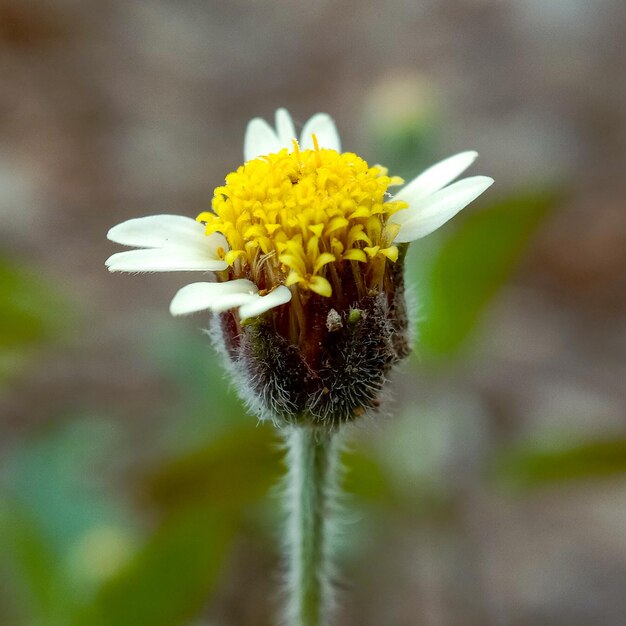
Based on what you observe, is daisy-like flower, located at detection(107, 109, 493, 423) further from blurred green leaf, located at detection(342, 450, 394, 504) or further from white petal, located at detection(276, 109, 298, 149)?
blurred green leaf, located at detection(342, 450, 394, 504)

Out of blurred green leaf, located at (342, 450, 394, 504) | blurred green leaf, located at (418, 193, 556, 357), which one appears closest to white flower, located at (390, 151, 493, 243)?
blurred green leaf, located at (418, 193, 556, 357)

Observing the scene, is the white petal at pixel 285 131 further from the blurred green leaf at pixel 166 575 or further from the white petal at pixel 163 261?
the blurred green leaf at pixel 166 575

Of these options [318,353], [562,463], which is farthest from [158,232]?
[562,463]

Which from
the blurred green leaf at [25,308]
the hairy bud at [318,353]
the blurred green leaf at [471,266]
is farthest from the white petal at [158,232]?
the blurred green leaf at [471,266]

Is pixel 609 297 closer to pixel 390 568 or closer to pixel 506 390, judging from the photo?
pixel 506 390

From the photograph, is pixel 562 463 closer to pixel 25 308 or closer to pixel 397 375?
pixel 397 375

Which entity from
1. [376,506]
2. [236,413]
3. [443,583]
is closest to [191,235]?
[236,413]

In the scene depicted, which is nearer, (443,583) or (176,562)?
(176,562)

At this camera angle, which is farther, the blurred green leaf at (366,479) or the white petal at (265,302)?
the blurred green leaf at (366,479)
